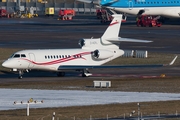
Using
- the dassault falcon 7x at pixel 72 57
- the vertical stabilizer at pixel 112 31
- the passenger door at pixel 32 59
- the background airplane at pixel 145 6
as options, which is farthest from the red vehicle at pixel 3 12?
the passenger door at pixel 32 59

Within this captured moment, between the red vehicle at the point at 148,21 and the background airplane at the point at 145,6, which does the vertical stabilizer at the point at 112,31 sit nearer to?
the background airplane at the point at 145,6

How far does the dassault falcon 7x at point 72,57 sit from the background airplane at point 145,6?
6696 cm

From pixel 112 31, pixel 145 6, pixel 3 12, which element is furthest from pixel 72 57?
pixel 3 12

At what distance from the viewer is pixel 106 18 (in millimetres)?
136125

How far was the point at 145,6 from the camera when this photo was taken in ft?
384

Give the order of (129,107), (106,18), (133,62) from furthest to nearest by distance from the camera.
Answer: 1. (106,18)
2. (133,62)
3. (129,107)

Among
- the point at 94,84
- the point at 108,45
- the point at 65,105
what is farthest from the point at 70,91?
the point at 108,45

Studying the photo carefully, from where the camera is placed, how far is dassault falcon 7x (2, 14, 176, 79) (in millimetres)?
43500

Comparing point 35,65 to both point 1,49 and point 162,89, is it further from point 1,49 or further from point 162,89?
point 1,49

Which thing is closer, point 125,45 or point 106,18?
point 125,45

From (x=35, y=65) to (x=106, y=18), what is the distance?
308 ft

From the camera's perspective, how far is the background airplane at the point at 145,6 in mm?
114500

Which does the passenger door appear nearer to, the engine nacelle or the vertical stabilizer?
the engine nacelle

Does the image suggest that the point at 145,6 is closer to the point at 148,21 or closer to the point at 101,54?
the point at 148,21
